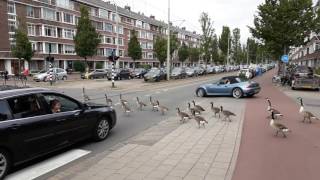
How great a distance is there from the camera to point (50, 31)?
202 ft

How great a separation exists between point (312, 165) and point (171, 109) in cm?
889

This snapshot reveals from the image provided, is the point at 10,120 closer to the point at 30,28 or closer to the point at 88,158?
the point at 88,158

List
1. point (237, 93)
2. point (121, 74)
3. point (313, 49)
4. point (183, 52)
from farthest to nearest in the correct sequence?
1. point (183, 52)
2. point (313, 49)
3. point (121, 74)
4. point (237, 93)

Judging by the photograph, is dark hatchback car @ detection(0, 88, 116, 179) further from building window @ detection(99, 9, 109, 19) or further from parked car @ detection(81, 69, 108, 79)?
building window @ detection(99, 9, 109, 19)

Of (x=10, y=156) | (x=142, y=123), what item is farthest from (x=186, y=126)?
(x=10, y=156)

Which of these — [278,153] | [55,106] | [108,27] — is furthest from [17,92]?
[108,27]

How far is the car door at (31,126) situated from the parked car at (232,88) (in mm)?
14213

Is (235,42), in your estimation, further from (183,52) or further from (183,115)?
(183,115)

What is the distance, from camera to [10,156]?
6.06 m

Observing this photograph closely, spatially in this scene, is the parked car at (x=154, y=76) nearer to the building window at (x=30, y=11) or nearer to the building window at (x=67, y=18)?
the building window at (x=30, y=11)

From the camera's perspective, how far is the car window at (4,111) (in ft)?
19.8

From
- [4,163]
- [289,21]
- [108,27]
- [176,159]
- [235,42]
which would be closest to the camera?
[4,163]

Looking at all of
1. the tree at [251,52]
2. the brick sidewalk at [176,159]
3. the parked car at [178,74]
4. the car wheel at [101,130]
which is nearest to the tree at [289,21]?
the parked car at [178,74]

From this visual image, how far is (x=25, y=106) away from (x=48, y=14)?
2330 inches
